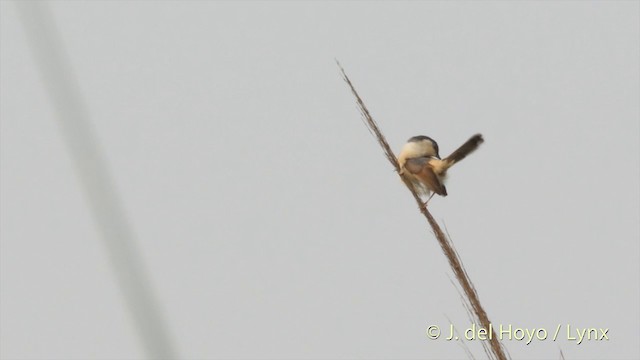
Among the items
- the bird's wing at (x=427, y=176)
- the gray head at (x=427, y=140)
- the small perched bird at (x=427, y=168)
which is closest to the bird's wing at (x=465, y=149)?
the small perched bird at (x=427, y=168)

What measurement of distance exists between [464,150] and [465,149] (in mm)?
28

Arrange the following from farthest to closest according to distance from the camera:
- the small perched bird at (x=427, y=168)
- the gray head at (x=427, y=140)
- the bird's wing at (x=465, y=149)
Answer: the gray head at (x=427, y=140) → the small perched bird at (x=427, y=168) → the bird's wing at (x=465, y=149)

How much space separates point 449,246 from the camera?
10.6ft

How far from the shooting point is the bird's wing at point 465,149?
5.86 m

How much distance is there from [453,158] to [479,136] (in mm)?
595

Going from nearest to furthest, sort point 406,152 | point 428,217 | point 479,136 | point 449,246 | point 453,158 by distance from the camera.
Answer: point 449,246
point 428,217
point 479,136
point 453,158
point 406,152

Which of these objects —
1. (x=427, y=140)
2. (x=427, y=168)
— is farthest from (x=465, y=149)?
(x=427, y=140)

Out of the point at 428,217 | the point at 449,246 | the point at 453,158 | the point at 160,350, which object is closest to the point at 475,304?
the point at 449,246

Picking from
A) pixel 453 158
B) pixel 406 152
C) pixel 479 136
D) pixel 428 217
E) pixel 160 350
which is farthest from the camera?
pixel 406 152

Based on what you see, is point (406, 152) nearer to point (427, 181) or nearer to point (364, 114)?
→ point (427, 181)

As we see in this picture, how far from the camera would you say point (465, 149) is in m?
6.14

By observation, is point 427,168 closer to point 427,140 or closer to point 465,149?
point 465,149

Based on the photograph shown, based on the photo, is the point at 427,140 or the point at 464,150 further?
the point at 427,140

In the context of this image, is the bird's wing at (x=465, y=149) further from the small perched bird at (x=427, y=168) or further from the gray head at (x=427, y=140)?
the gray head at (x=427, y=140)
